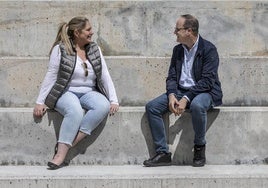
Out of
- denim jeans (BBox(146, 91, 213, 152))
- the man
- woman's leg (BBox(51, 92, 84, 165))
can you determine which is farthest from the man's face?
woman's leg (BBox(51, 92, 84, 165))

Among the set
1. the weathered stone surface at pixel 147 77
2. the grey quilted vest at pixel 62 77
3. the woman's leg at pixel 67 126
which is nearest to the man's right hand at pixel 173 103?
the weathered stone surface at pixel 147 77

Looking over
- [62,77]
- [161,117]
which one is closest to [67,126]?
[62,77]

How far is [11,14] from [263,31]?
9.18 feet

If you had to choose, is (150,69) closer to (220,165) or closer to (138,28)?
(138,28)

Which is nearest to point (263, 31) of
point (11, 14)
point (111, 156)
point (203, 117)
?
point (203, 117)

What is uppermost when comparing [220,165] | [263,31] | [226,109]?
[263,31]

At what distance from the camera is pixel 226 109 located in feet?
20.5

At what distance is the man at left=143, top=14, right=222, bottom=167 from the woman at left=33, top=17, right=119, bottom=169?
1.52ft

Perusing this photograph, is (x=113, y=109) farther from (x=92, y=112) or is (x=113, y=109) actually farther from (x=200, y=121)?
(x=200, y=121)

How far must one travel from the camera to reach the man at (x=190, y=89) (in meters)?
5.93

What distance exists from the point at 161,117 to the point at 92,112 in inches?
25.8

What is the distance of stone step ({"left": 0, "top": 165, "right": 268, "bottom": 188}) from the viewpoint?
5.63 meters

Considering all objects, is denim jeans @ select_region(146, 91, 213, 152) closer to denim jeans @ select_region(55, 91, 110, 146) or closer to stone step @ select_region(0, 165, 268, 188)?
stone step @ select_region(0, 165, 268, 188)

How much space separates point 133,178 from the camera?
5672mm
